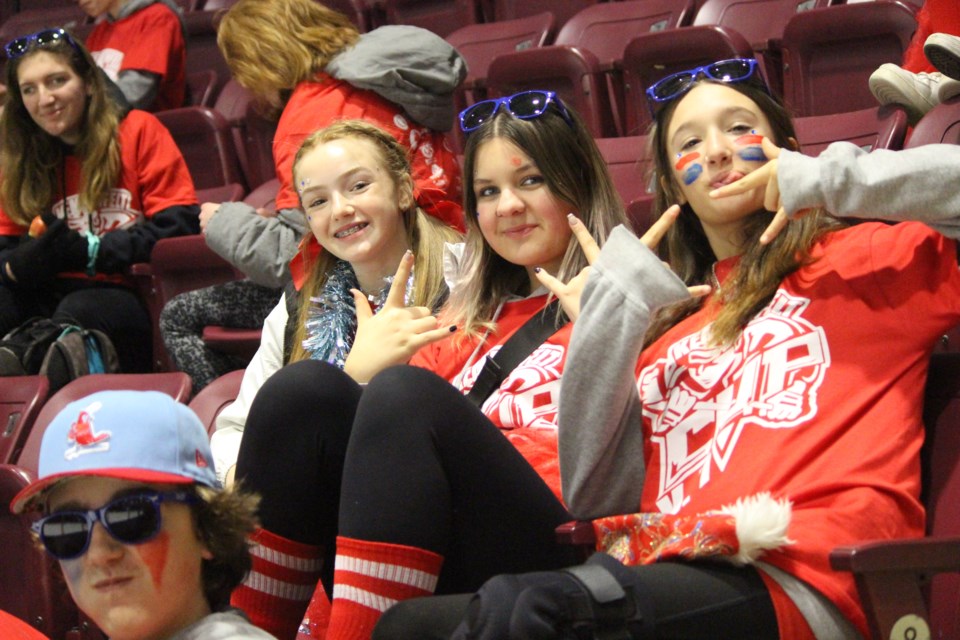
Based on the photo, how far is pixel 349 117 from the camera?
2717mm

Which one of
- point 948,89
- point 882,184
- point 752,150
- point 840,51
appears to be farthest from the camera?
point 840,51

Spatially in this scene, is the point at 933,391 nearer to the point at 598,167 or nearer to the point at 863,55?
the point at 598,167

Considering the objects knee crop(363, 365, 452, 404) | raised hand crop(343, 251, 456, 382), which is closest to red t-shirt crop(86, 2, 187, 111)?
raised hand crop(343, 251, 456, 382)

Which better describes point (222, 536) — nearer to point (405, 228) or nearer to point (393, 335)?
point (393, 335)

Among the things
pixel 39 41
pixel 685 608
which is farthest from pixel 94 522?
pixel 39 41

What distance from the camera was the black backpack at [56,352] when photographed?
3035mm

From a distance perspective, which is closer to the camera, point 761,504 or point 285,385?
A: point 761,504

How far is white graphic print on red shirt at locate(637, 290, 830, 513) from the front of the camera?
1.56 metres

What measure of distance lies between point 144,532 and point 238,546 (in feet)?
0.38

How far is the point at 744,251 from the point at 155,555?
852 mm

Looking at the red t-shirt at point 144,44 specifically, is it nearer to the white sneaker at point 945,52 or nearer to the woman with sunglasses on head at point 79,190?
the woman with sunglasses on head at point 79,190

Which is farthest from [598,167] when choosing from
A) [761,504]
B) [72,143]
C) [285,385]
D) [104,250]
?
[72,143]

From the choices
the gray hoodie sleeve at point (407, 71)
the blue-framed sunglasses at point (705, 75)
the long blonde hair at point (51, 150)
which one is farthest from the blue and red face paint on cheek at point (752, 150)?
the long blonde hair at point (51, 150)

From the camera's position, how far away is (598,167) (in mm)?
2055
